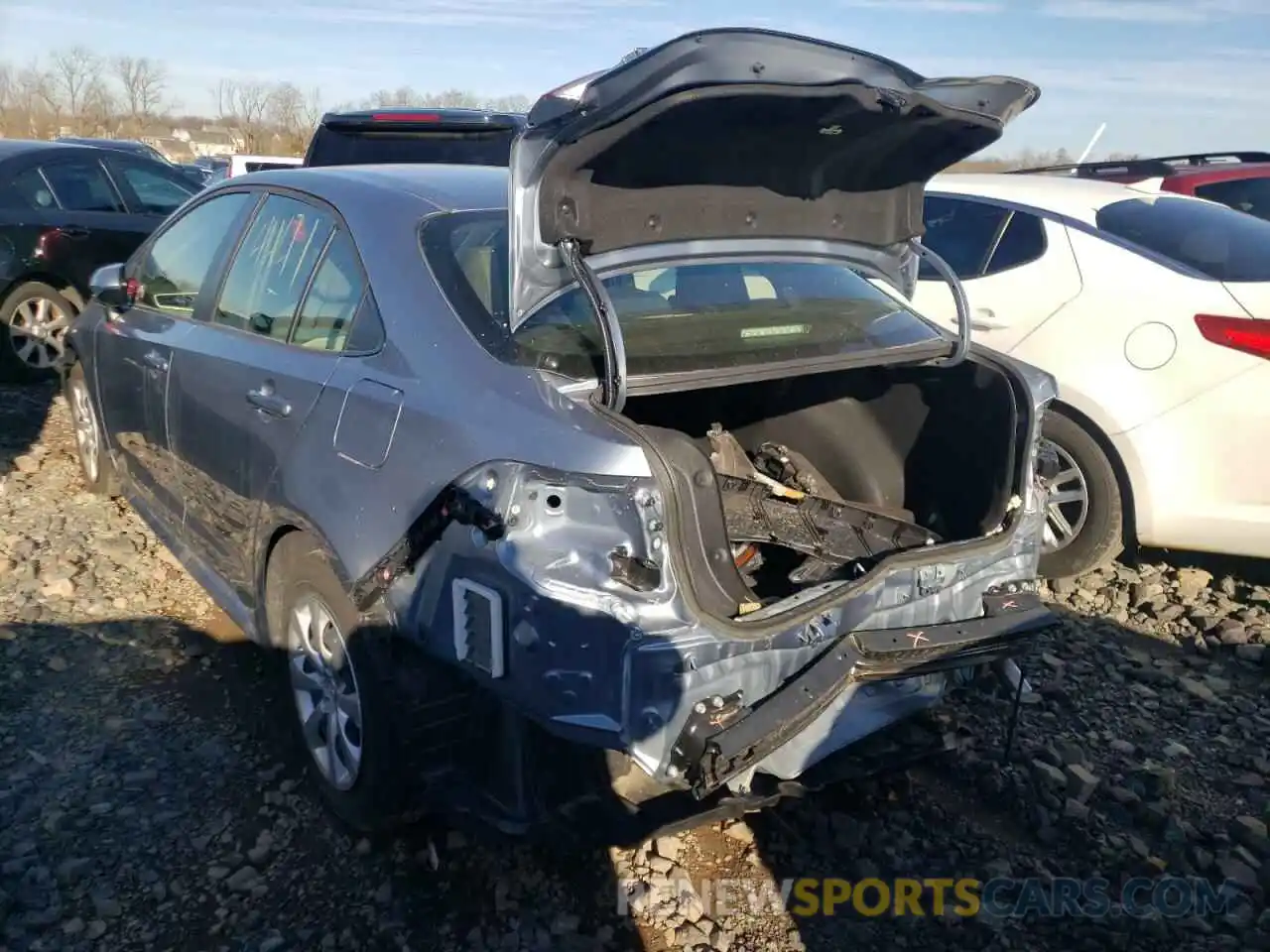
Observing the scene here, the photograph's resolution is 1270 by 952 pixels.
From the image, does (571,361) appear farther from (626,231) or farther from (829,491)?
(829,491)

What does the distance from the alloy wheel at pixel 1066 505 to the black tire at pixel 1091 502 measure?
15 mm

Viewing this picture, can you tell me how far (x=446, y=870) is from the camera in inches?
107

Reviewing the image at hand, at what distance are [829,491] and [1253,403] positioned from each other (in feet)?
6.29

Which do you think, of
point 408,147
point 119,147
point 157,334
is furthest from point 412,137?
point 119,147

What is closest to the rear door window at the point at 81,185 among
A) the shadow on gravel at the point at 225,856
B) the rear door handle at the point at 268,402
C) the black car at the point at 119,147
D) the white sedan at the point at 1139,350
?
the black car at the point at 119,147

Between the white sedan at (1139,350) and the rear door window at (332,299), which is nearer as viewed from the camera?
the rear door window at (332,299)

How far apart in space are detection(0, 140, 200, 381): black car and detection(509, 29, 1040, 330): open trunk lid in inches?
223

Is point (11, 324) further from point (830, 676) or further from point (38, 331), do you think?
point (830, 676)

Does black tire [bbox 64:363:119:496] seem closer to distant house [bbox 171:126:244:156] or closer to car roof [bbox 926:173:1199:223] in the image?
car roof [bbox 926:173:1199:223]

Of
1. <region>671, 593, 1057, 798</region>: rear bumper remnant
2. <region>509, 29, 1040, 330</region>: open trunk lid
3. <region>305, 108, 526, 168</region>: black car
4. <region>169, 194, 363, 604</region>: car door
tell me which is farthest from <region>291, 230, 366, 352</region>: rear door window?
<region>305, 108, 526, 168</region>: black car

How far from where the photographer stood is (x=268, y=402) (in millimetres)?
2965

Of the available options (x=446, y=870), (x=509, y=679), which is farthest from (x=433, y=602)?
(x=446, y=870)

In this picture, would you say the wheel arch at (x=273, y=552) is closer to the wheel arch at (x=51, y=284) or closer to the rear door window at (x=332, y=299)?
Result: the rear door window at (x=332, y=299)

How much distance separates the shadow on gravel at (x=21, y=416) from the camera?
18.9 ft
